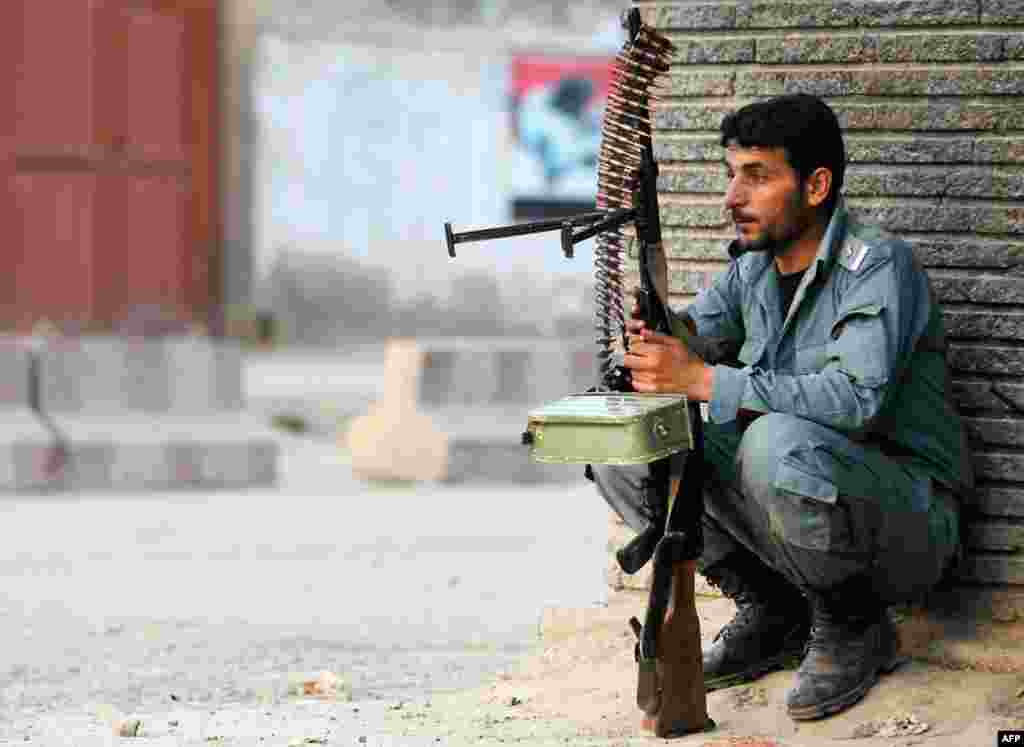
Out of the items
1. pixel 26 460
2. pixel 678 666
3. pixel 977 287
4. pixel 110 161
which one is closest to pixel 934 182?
pixel 977 287

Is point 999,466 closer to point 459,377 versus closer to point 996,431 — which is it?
point 996,431

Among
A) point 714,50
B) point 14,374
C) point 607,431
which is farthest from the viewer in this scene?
point 14,374

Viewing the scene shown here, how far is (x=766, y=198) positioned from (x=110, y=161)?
12.5 meters

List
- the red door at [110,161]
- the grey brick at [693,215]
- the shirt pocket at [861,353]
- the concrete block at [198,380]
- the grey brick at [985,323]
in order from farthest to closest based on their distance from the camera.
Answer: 1. the red door at [110,161]
2. the concrete block at [198,380]
3. the grey brick at [693,215]
4. the grey brick at [985,323]
5. the shirt pocket at [861,353]

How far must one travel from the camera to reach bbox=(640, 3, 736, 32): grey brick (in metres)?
5.06

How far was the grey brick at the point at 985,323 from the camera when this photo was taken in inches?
184

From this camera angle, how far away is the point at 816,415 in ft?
13.9

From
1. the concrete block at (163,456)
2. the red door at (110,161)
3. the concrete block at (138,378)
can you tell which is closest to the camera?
the concrete block at (163,456)

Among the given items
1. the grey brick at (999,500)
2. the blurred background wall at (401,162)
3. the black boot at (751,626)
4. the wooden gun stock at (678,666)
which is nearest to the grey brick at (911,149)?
the grey brick at (999,500)

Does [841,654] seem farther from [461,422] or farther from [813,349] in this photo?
[461,422]

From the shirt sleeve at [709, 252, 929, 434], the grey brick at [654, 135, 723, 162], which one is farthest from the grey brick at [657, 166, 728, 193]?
the shirt sleeve at [709, 252, 929, 434]

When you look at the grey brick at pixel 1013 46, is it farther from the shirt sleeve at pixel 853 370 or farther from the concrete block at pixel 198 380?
the concrete block at pixel 198 380

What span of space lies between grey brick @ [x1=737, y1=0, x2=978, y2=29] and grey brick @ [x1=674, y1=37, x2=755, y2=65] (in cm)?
5

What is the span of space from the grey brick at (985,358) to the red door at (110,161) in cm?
1202
